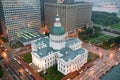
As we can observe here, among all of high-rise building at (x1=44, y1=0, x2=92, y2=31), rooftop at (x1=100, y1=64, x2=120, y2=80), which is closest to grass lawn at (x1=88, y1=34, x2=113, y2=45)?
high-rise building at (x1=44, y1=0, x2=92, y2=31)

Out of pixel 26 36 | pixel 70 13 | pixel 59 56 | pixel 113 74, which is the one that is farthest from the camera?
pixel 70 13

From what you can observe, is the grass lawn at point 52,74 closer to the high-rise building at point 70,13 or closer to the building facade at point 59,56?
the building facade at point 59,56

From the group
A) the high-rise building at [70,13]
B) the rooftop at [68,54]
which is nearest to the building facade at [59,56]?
the rooftop at [68,54]

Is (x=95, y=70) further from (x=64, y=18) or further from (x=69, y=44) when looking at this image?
(x=64, y=18)

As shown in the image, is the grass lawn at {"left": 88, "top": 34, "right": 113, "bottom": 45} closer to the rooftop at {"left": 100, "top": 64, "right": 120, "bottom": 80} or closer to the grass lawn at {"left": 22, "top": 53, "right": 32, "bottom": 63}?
the rooftop at {"left": 100, "top": 64, "right": 120, "bottom": 80}

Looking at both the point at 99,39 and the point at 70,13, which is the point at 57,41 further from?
the point at 99,39

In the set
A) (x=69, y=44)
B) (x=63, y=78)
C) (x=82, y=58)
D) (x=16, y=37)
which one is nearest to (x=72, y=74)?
(x=63, y=78)

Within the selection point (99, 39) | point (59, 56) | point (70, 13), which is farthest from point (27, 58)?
point (99, 39)
